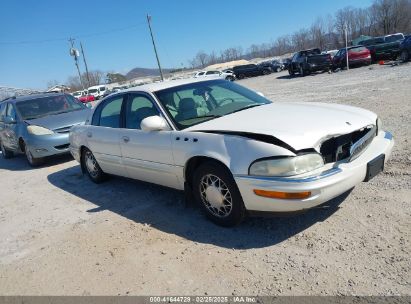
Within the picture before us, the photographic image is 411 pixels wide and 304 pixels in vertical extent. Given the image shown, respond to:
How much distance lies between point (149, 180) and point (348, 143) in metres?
2.43

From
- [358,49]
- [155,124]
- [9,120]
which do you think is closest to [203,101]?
[155,124]

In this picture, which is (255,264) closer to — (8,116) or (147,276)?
(147,276)

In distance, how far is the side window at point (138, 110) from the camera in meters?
4.54

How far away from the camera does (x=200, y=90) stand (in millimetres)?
4707

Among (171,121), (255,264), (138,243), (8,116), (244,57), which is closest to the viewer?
(255,264)

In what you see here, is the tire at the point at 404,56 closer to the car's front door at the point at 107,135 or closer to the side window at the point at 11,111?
the side window at the point at 11,111

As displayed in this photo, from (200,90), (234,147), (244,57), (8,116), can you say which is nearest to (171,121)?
(200,90)

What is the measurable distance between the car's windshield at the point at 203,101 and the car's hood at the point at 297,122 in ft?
0.66

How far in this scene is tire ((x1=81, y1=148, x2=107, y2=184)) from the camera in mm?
6066

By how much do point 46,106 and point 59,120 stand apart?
Answer: 985 mm

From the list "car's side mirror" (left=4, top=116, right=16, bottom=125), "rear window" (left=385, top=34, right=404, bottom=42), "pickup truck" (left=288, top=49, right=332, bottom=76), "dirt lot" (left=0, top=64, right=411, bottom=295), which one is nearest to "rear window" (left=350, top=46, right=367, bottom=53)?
"pickup truck" (left=288, top=49, right=332, bottom=76)

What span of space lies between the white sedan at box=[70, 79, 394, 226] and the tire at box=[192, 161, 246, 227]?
1 centimetres

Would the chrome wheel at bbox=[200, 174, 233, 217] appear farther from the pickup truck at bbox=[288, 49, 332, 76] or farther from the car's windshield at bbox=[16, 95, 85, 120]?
the pickup truck at bbox=[288, 49, 332, 76]

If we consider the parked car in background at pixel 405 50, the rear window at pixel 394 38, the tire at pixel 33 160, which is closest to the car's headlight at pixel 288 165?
the tire at pixel 33 160
